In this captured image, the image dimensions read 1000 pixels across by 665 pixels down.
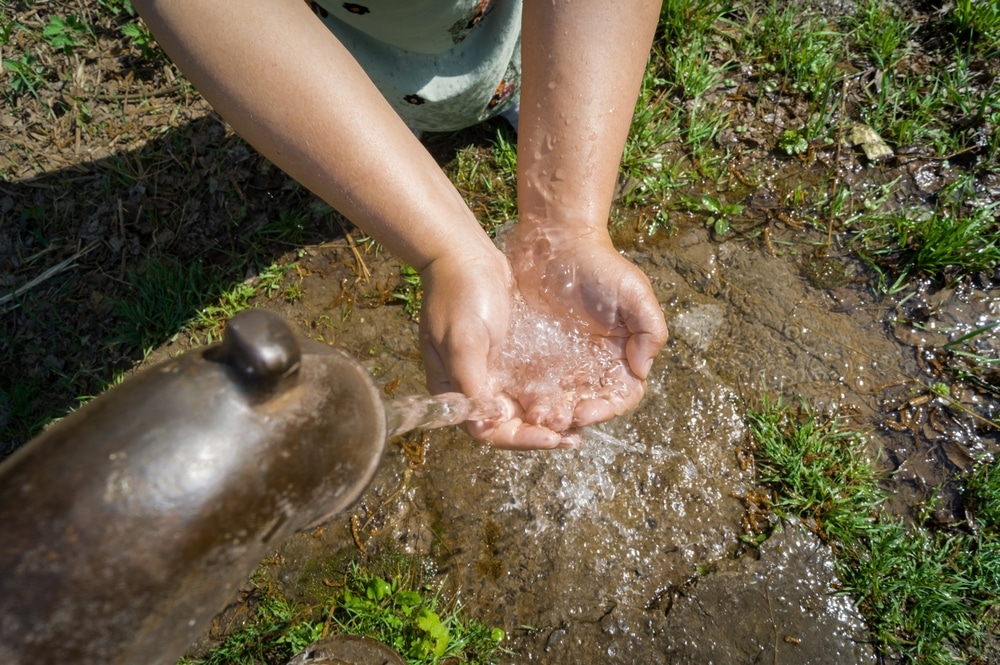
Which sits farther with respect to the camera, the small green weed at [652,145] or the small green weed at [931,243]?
the small green weed at [652,145]

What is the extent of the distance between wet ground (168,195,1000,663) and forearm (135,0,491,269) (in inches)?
38.9

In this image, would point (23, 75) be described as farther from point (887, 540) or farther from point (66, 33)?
point (887, 540)

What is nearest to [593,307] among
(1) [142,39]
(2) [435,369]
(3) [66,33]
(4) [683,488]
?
(2) [435,369]

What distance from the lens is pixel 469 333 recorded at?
179 centimetres

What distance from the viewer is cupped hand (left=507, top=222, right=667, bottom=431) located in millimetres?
1996

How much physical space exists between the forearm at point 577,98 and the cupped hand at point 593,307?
9cm

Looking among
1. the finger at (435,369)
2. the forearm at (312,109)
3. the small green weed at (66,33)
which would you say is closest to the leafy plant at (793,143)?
→ the forearm at (312,109)

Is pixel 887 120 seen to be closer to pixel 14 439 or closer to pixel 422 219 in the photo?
pixel 422 219

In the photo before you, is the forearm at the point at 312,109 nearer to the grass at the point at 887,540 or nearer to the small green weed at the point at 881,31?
the grass at the point at 887,540

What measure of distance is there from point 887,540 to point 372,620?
1920 mm

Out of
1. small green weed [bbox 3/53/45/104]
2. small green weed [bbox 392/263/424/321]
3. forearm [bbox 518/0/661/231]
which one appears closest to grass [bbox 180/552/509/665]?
small green weed [bbox 392/263/424/321]

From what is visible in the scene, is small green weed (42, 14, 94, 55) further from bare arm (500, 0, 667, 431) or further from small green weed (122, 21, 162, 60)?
bare arm (500, 0, 667, 431)

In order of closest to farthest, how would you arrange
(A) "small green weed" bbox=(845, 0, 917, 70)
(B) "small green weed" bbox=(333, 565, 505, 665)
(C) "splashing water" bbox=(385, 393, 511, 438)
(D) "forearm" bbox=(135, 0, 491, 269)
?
(D) "forearm" bbox=(135, 0, 491, 269)
(C) "splashing water" bbox=(385, 393, 511, 438)
(B) "small green weed" bbox=(333, 565, 505, 665)
(A) "small green weed" bbox=(845, 0, 917, 70)

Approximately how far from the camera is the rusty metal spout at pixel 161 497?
77cm
